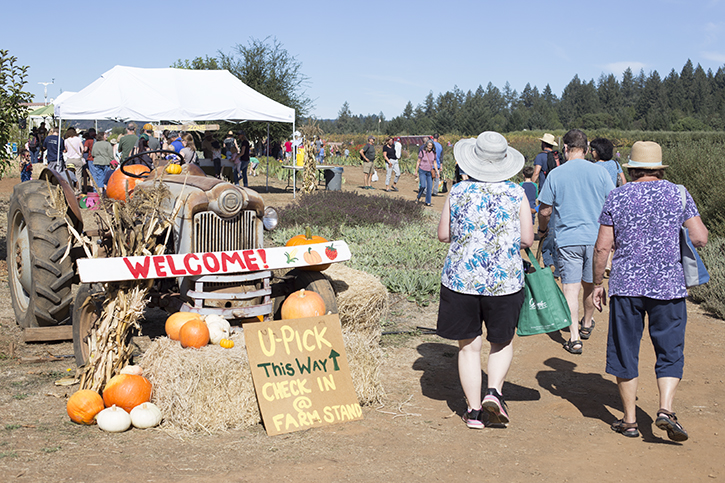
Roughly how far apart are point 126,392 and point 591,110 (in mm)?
138054

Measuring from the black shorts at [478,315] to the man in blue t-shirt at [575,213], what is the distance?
1.88 meters

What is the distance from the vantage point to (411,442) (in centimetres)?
368

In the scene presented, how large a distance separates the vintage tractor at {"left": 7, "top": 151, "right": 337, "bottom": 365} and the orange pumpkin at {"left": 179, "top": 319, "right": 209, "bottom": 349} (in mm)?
318

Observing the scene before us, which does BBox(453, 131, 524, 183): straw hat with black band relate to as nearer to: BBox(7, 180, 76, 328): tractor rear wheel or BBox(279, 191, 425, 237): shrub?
BBox(7, 180, 76, 328): tractor rear wheel

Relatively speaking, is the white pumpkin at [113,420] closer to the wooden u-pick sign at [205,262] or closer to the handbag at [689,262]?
the wooden u-pick sign at [205,262]

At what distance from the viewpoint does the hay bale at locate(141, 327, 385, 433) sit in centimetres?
373

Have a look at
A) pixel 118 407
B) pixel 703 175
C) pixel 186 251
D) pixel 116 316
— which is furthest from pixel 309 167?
pixel 118 407

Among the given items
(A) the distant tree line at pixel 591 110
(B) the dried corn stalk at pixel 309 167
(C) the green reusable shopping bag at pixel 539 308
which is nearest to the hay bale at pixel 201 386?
(C) the green reusable shopping bag at pixel 539 308

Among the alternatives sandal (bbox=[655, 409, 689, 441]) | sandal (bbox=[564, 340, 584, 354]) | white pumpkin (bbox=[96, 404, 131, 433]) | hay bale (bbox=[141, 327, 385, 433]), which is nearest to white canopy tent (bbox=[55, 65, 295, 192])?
sandal (bbox=[564, 340, 584, 354])

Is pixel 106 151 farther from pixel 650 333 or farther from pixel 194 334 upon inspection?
pixel 650 333

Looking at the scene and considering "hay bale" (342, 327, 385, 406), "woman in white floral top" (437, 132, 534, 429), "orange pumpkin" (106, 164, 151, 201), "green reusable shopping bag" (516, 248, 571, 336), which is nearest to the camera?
"woman in white floral top" (437, 132, 534, 429)

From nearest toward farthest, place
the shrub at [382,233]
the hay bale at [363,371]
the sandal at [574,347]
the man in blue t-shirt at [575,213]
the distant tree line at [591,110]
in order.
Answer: the hay bale at [363,371], the man in blue t-shirt at [575,213], the sandal at [574,347], the shrub at [382,233], the distant tree line at [591,110]

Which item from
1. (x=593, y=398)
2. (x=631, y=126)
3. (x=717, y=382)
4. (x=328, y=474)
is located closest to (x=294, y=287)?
(x=328, y=474)

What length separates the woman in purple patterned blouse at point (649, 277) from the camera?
12.2ft
